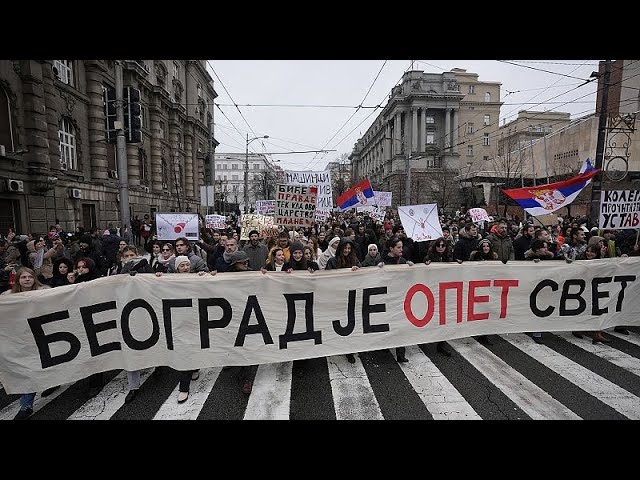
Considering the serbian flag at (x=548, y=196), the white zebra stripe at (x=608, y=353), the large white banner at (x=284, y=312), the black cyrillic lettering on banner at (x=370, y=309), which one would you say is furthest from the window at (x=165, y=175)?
the white zebra stripe at (x=608, y=353)

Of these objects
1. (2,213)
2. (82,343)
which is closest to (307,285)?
(82,343)

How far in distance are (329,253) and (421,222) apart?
2.12 metres

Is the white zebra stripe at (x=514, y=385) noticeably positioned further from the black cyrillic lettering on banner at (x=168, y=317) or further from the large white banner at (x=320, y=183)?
the large white banner at (x=320, y=183)

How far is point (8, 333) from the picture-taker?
139 inches

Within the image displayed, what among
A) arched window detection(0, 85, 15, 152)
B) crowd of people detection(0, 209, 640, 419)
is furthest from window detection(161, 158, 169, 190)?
crowd of people detection(0, 209, 640, 419)

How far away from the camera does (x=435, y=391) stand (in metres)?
3.84

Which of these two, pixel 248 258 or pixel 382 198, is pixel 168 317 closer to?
pixel 248 258

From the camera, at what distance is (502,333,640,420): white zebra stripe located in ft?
11.6

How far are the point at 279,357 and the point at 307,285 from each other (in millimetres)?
953

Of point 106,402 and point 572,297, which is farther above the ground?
point 572,297

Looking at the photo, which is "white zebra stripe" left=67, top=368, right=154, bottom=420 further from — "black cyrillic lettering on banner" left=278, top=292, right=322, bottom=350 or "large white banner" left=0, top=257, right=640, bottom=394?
"black cyrillic lettering on banner" left=278, top=292, right=322, bottom=350

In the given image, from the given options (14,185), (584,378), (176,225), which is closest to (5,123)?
(14,185)
